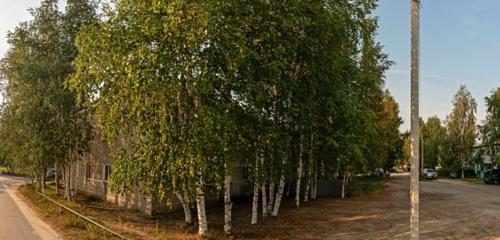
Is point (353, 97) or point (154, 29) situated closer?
point (154, 29)

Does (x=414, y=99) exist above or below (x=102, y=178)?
above

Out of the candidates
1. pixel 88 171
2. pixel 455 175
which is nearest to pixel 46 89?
pixel 88 171

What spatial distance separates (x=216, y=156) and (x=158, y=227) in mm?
5106

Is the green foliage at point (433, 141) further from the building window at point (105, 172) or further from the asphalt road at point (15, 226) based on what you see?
the asphalt road at point (15, 226)

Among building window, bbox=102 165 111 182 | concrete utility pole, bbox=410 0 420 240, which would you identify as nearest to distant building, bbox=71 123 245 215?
building window, bbox=102 165 111 182

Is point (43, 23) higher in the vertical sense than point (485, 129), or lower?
higher

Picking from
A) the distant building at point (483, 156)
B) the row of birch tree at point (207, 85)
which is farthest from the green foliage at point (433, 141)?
the row of birch tree at point (207, 85)

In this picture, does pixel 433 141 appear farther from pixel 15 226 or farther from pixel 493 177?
pixel 15 226

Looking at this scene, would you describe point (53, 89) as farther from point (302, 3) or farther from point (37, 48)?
point (302, 3)

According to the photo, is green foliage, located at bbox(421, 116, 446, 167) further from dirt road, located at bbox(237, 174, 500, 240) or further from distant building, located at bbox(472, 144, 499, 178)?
dirt road, located at bbox(237, 174, 500, 240)

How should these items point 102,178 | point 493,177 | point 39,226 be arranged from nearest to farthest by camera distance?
point 39,226 → point 102,178 → point 493,177

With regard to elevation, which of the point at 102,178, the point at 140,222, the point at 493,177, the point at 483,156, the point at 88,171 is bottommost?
the point at 493,177

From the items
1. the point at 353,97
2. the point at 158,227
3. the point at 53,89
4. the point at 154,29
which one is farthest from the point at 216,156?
the point at 53,89

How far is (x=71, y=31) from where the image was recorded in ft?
79.9
